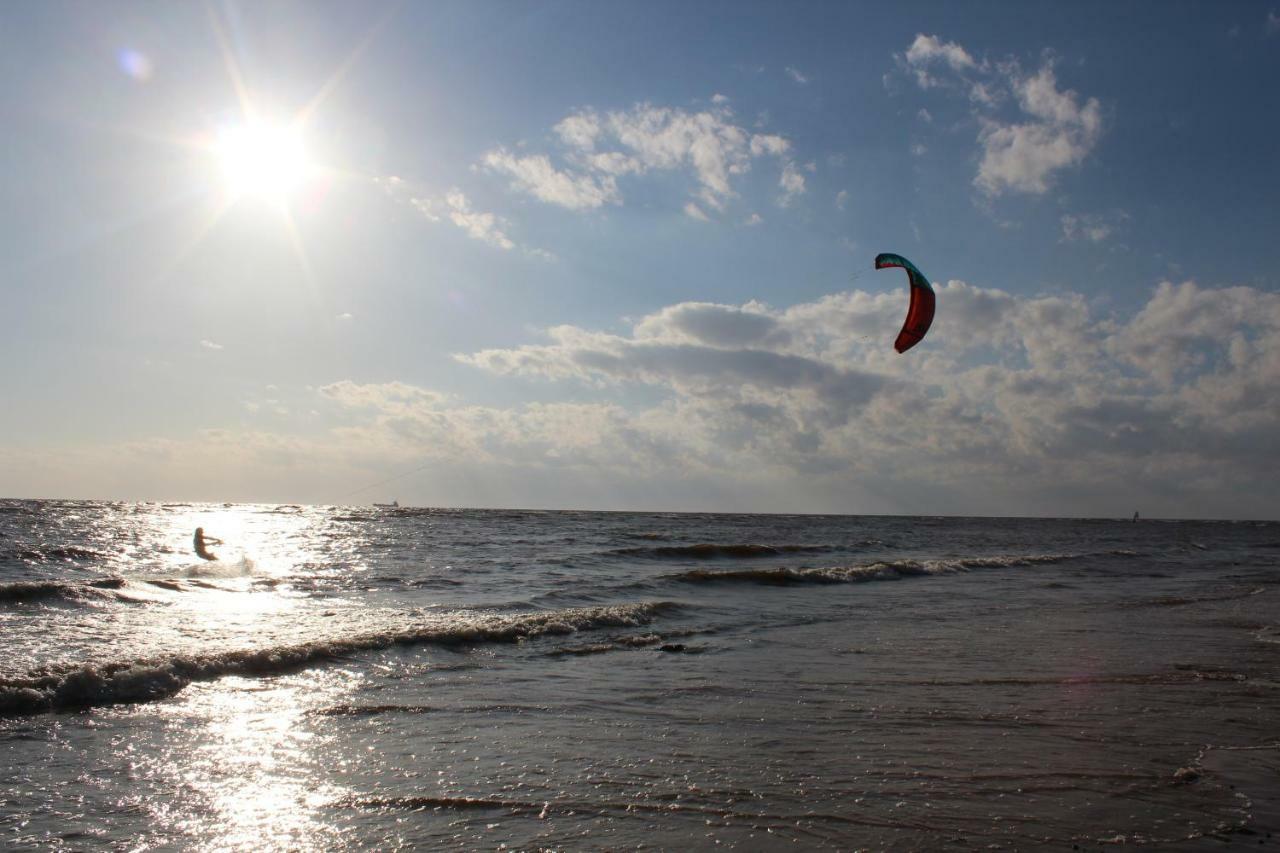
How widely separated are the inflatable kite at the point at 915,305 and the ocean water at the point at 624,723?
15.3ft

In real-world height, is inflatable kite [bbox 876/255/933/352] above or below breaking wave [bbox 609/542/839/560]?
above

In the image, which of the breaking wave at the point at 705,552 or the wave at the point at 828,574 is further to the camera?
the breaking wave at the point at 705,552

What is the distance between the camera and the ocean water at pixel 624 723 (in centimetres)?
465

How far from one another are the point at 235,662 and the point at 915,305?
11.5 m

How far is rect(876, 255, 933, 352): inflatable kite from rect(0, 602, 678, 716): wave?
6.46 metres

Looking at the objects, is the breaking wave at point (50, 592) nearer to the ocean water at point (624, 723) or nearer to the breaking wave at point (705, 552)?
the ocean water at point (624, 723)

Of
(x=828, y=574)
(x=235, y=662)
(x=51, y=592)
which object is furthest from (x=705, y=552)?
(x=235, y=662)

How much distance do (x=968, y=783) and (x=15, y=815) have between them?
5.67m

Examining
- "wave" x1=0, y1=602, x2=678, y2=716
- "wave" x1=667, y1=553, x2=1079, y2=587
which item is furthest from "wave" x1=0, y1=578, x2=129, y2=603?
"wave" x1=667, y1=553, x2=1079, y2=587

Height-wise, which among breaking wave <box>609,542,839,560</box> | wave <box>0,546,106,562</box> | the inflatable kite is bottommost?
wave <box>0,546,106,562</box>

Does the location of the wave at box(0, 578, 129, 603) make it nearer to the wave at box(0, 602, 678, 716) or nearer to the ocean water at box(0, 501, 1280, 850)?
the ocean water at box(0, 501, 1280, 850)

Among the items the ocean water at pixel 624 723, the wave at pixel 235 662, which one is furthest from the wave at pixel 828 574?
the wave at pixel 235 662

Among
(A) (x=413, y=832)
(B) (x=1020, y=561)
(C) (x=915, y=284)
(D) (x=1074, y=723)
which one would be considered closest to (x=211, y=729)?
(A) (x=413, y=832)

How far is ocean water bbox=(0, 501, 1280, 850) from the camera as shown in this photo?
465 cm
